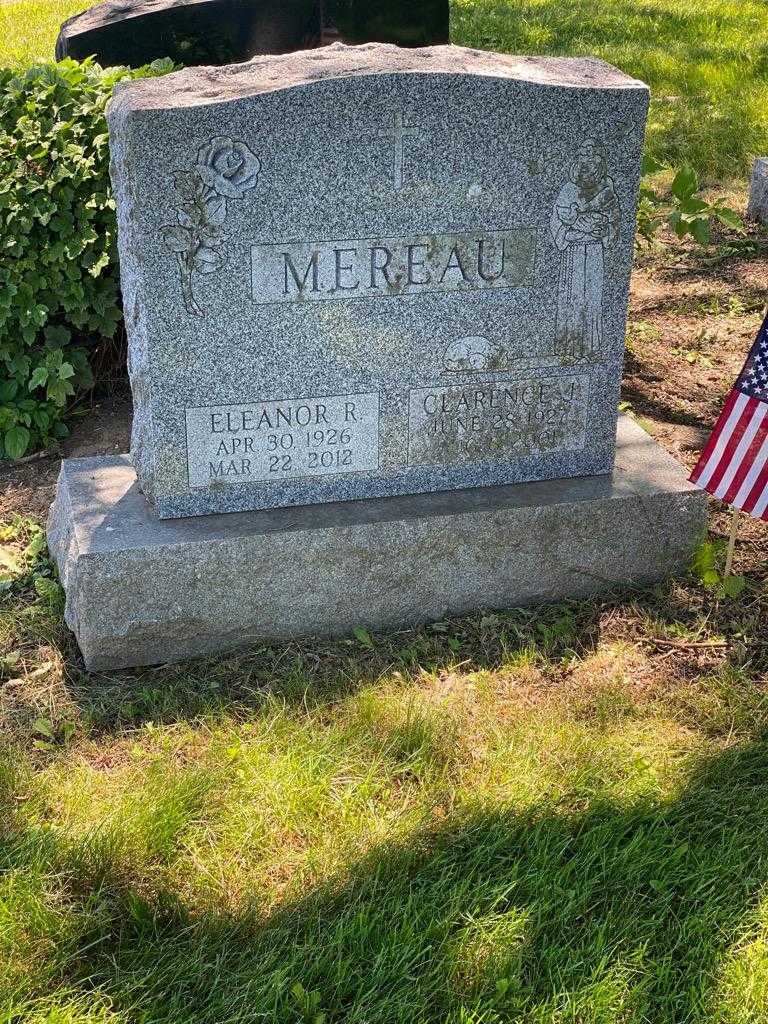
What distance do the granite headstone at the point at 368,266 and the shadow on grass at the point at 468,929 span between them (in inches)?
49.5

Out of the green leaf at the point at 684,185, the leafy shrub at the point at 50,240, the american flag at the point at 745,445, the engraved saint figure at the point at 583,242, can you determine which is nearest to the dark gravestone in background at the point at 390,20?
the leafy shrub at the point at 50,240

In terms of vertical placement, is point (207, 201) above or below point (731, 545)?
above

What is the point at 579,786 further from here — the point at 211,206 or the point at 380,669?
the point at 211,206

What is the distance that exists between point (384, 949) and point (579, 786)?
734mm

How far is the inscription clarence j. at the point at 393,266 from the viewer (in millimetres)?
3447

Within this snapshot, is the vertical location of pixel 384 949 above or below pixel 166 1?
below

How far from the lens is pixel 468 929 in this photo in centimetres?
263

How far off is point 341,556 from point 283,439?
40 centimetres

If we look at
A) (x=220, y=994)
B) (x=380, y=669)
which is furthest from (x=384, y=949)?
(x=380, y=669)

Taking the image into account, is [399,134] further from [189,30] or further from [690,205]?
[189,30]

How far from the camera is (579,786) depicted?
3059 millimetres

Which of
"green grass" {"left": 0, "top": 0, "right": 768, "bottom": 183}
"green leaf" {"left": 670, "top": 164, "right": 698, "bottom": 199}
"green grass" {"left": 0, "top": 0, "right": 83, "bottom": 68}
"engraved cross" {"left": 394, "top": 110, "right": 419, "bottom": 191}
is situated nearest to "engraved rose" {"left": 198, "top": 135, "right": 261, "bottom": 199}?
"engraved cross" {"left": 394, "top": 110, "right": 419, "bottom": 191}

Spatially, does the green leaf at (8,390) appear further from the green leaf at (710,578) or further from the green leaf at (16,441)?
the green leaf at (710,578)

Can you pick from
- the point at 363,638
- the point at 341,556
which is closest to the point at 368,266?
the point at 341,556
